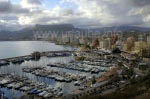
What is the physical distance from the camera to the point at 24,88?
1306 centimetres

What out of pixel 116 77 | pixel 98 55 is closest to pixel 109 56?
pixel 98 55

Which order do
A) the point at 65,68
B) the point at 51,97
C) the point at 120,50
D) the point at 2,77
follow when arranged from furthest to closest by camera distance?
the point at 120,50 → the point at 65,68 → the point at 2,77 → the point at 51,97

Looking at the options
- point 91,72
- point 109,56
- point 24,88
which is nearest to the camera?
point 24,88

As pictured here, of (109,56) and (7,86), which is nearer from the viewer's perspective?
(7,86)

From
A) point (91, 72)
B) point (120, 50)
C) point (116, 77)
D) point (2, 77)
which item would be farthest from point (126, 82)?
point (120, 50)

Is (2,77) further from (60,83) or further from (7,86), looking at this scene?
(60,83)

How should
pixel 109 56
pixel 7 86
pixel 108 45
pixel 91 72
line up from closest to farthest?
1. pixel 7 86
2. pixel 91 72
3. pixel 109 56
4. pixel 108 45

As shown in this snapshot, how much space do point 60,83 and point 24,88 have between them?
2.47m

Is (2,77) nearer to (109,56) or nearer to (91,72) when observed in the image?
(91,72)

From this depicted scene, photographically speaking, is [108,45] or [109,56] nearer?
[109,56]

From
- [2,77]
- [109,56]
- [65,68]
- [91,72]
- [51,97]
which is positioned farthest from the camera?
[109,56]

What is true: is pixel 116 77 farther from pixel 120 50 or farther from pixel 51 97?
pixel 120 50

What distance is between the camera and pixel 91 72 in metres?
18.2

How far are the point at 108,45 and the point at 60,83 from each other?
66.4 feet
